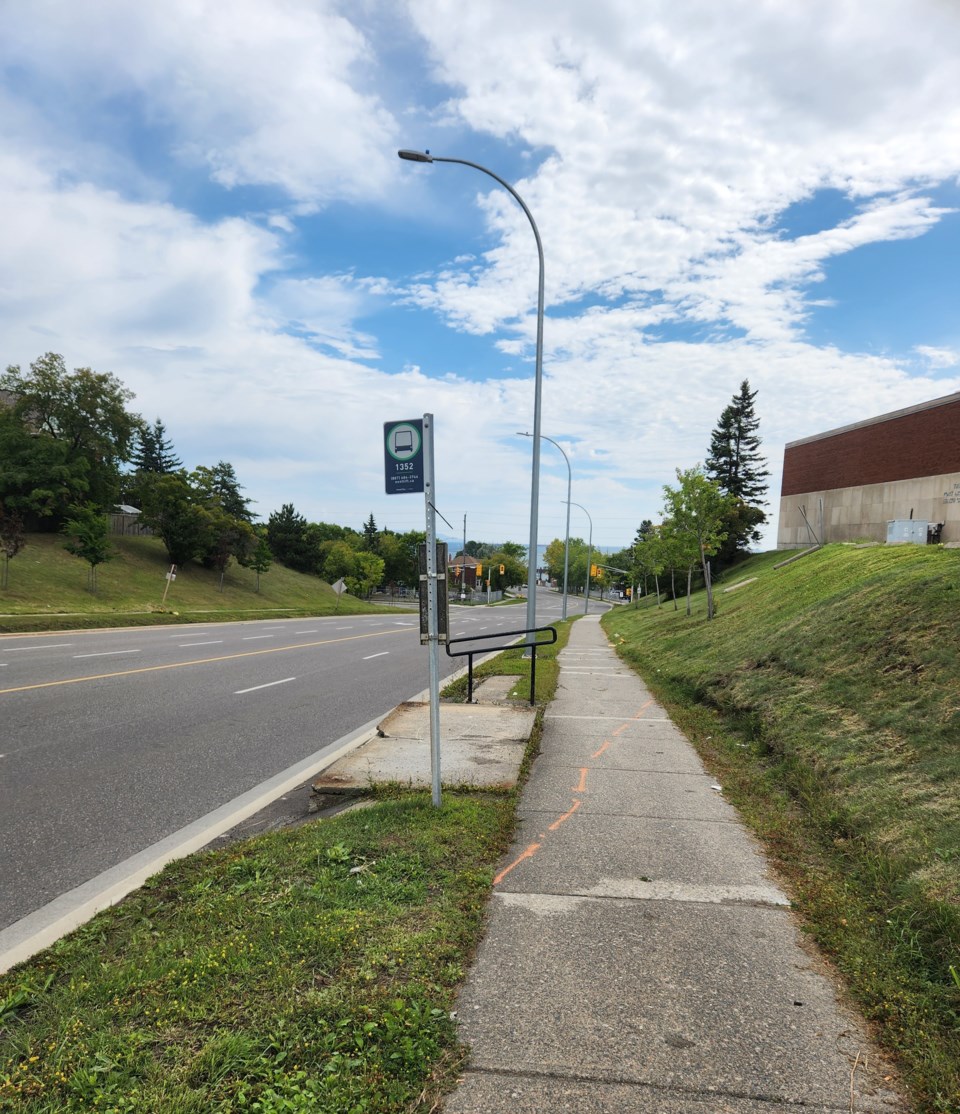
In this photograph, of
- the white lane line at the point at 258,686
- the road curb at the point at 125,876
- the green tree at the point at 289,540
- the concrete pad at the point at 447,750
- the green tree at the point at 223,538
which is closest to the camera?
the road curb at the point at 125,876

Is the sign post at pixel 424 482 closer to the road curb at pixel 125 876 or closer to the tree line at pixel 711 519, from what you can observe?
the road curb at pixel 125 876

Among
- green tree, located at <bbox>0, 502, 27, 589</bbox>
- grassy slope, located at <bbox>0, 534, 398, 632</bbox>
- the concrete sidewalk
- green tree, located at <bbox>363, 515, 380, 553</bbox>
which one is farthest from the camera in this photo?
green tree, located at <bbox>363, 515, 380, 553</bbox>

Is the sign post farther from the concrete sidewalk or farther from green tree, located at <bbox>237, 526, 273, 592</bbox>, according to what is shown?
green tree, located at <bbox>237, 526, 273, 592</bbox>

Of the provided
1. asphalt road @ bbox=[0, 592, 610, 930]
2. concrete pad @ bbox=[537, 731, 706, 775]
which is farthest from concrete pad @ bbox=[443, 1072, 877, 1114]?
concrete pad @ bbox=[537, 731, 706, 775]

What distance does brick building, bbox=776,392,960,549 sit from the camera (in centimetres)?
2922

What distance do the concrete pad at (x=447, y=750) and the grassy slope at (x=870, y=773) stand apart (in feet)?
7.01

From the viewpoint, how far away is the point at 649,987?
3271mm

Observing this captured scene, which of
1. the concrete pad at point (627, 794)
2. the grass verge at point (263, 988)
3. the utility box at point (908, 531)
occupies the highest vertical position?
the utility box at point (908, 531)

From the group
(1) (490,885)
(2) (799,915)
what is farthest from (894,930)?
(1) (490,885)

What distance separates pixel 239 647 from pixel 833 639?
606 inches

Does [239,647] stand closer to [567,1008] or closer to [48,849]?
[48,849]

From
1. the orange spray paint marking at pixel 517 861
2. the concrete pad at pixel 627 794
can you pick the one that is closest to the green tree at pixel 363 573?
the concrete pad at pixel 627 794

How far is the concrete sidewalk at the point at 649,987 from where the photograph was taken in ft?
8.66

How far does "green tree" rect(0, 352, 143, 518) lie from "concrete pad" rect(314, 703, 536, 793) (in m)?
56.0
